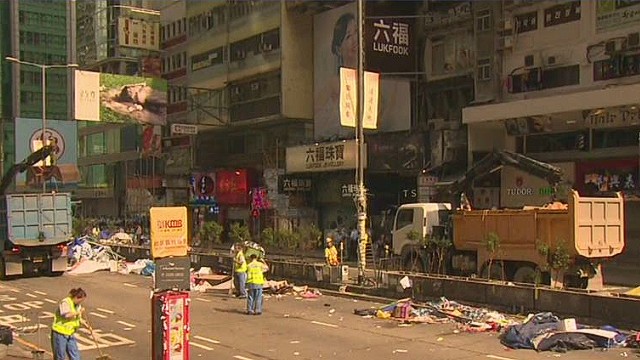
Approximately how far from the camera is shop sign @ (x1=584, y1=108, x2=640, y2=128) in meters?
26.5

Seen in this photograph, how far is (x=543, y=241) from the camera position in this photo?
18.8 m

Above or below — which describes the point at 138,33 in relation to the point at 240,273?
above

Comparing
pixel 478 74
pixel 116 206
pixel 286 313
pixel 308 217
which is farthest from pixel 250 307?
pixel 116 206

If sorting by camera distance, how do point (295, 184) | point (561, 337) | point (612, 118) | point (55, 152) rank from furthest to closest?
point (295, 184) → point (55, 152) → point (612, 118) → point (561, 337)

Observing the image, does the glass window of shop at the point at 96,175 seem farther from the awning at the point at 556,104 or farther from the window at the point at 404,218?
the window at the point at 404,218

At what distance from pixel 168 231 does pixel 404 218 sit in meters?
15.1

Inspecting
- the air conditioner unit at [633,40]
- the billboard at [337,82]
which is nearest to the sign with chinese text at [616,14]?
the air conditioner unit at [633,40]

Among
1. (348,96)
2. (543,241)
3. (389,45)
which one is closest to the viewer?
(543,241)

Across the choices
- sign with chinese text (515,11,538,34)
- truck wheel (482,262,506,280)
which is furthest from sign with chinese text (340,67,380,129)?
sign with chinese text (515,11,538,34)

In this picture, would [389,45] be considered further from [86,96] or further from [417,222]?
[86,96]

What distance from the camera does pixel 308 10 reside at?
135 ft

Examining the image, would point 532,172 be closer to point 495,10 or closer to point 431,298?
point 431,298

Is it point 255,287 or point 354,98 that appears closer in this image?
point 255,287

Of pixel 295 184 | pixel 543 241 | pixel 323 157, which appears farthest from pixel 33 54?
pixel 543 241
